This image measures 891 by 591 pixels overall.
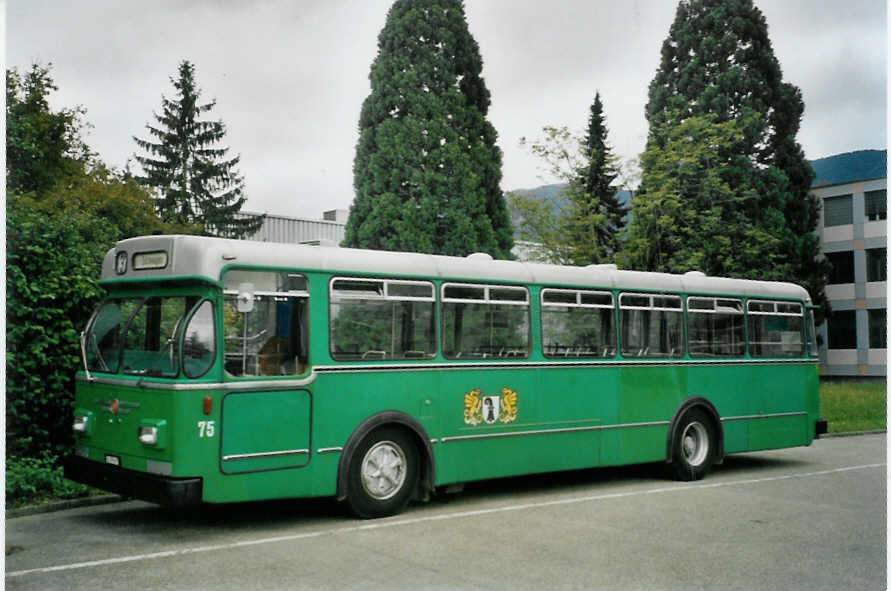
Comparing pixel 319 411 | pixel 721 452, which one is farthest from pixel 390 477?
pixel 721 452

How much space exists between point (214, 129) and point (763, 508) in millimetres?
37756

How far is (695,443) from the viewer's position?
13227 millimetres

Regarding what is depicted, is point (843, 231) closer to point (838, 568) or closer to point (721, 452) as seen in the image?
point (721, 452)

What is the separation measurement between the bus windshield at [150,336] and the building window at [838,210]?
43.8 m

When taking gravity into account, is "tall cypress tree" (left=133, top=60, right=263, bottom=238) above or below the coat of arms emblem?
above

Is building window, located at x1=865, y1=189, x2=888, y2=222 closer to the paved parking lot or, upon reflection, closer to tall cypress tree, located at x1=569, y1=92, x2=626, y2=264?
tall cypress tree, located at x1=569, y1=92, x2=626, y2=264

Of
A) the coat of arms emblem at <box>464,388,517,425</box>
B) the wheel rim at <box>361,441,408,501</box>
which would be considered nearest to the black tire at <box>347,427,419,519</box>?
the wheel rim at <box>361,441,408,501</box>

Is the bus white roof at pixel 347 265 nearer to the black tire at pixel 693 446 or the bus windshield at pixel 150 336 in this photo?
the bus windshield at pixel 150 336

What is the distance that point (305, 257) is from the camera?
918cm

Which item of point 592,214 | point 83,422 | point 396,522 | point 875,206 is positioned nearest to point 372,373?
point 396,522

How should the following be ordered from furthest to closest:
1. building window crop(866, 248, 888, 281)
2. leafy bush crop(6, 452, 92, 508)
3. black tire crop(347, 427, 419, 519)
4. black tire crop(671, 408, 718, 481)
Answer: building window crop(866, 248, 888, 281) → black tire crop(671, 408, 718, 481) → leafy bush crop(6, 452, 92, 508) → black tire crop(347, 427, 419, 519)

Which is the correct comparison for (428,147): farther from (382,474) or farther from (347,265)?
(382,474)

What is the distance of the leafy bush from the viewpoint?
9711 millimetres

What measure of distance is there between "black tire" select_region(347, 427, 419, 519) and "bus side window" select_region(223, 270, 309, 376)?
1.11 m
